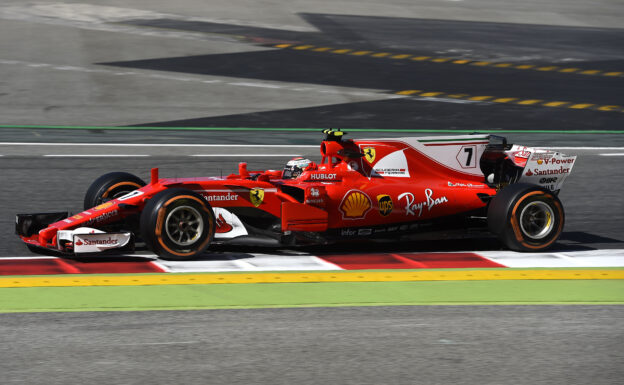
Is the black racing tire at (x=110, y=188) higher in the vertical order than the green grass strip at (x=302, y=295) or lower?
higher

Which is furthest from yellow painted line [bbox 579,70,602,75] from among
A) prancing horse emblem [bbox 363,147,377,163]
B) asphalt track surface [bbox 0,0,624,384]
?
prancing horse emblem [bbox 363,147,377,163]

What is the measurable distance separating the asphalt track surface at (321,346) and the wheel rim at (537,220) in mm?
2181

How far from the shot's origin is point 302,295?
809 centimetres

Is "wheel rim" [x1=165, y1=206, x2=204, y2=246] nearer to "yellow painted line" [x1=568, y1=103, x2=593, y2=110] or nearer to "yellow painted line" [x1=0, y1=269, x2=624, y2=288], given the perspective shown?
"yellow painted line" [x1=0, y1=269, x2=624, y2=288]

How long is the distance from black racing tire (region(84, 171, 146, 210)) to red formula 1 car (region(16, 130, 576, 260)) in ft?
0.03

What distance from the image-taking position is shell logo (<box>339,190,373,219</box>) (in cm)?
970

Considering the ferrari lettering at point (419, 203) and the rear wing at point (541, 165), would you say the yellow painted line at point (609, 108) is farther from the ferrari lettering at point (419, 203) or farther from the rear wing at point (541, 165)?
the ferrari lettering at point (419, 203)

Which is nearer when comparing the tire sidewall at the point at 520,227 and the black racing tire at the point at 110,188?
the tire sidewall at the point at 520,227

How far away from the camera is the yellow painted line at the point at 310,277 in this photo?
329 inches

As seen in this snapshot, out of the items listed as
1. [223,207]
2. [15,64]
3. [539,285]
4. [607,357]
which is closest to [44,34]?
[15,64]

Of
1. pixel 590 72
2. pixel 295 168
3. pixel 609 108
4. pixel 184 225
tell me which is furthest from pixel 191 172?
pixel 590 72

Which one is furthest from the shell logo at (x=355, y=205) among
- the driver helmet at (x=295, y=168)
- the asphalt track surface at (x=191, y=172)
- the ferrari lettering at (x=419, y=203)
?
the driver helmet at (x=295, y=168)

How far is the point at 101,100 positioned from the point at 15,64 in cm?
449

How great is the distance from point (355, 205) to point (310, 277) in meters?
1.24
